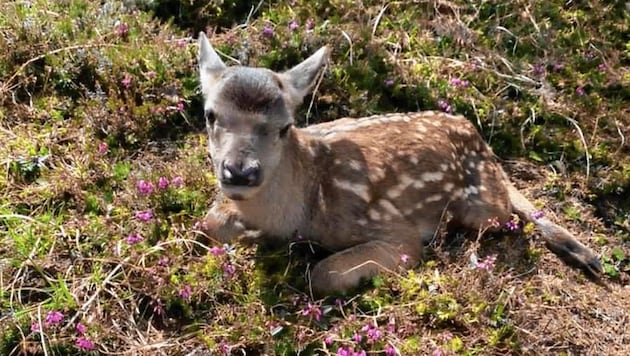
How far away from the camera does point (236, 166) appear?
185 inches

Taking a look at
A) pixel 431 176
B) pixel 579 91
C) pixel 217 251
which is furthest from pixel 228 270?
pixel 579 91

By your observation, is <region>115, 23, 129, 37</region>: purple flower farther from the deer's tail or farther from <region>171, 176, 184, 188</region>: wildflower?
the deer's tail

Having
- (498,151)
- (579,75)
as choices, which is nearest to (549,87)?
(579,75)

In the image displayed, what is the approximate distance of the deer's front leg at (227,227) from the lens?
5410 millimetres

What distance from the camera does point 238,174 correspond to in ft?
15.4

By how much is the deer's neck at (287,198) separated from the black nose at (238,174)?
0.45 metres

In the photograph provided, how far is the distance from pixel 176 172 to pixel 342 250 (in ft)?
4.27

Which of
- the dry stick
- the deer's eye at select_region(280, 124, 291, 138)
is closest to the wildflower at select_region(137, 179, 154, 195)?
the deer's eye at select_region(280, 124, 291, 138)

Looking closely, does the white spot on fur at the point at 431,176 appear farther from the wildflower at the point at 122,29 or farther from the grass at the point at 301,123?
the wildflower at the point at 122,29

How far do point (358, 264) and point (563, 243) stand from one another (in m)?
1.63

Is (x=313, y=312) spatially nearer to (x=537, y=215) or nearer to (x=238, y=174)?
(x=238, y=174)

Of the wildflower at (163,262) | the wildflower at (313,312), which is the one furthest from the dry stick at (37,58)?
the wildflower at (313,312)

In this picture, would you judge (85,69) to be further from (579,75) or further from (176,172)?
(579,75)

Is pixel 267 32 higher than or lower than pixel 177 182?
higher
